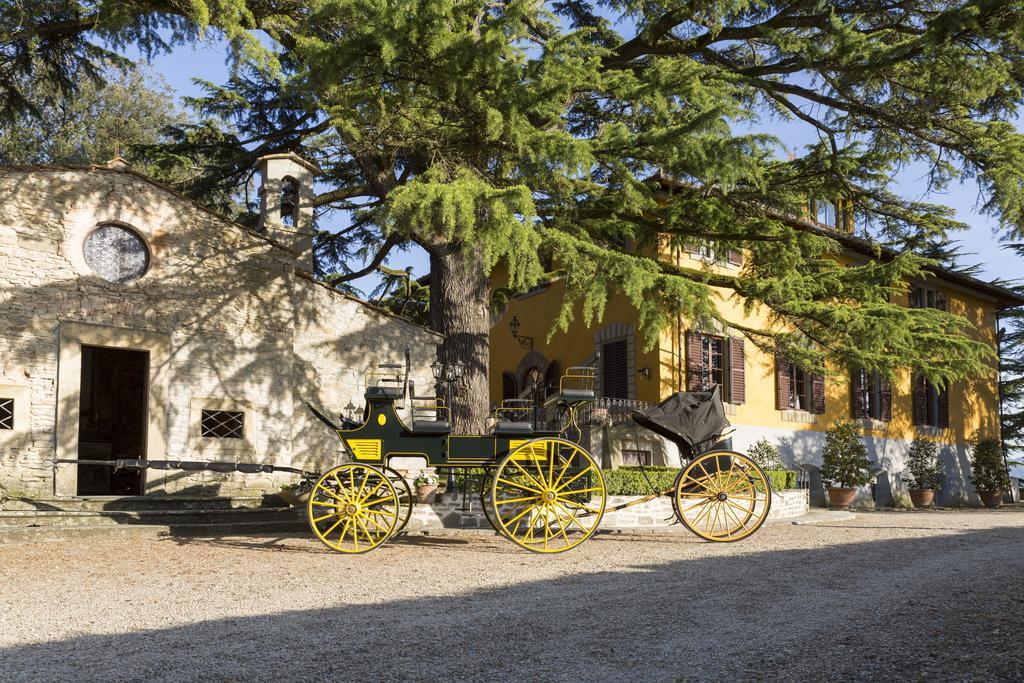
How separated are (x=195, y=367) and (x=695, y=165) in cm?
719

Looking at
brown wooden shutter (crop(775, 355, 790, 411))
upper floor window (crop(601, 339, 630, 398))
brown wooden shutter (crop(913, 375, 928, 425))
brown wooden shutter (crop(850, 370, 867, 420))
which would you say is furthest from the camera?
brown wooden shutter (crop(913, 375, 928, 425))

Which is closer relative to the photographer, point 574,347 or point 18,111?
point 18,111

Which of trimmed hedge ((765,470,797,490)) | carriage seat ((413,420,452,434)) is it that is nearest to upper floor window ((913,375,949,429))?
trimmed hedge ((765,470,797,490))

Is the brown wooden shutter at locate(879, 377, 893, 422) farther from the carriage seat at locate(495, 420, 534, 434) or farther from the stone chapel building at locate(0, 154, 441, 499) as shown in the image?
the carriage seat at locate(495, 420, 534, 434)

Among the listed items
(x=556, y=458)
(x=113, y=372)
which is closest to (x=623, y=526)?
(x=556, y=458)

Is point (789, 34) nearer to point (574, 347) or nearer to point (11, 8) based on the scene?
point (574, 347)

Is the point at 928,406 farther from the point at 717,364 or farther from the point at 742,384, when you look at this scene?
the point at 717,364

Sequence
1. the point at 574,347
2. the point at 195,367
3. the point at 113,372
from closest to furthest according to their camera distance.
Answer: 1. the point at 195,367
2. the point at 113,372
3. the point at 574,347

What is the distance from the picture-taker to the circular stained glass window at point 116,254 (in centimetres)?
1166

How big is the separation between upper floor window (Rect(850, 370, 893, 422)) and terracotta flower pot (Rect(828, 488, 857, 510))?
9.86 feet

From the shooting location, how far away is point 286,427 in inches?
507

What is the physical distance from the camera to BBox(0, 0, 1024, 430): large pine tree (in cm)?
1010

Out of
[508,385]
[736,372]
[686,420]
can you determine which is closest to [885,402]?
[736,372]

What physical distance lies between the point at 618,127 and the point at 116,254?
22.3ft
